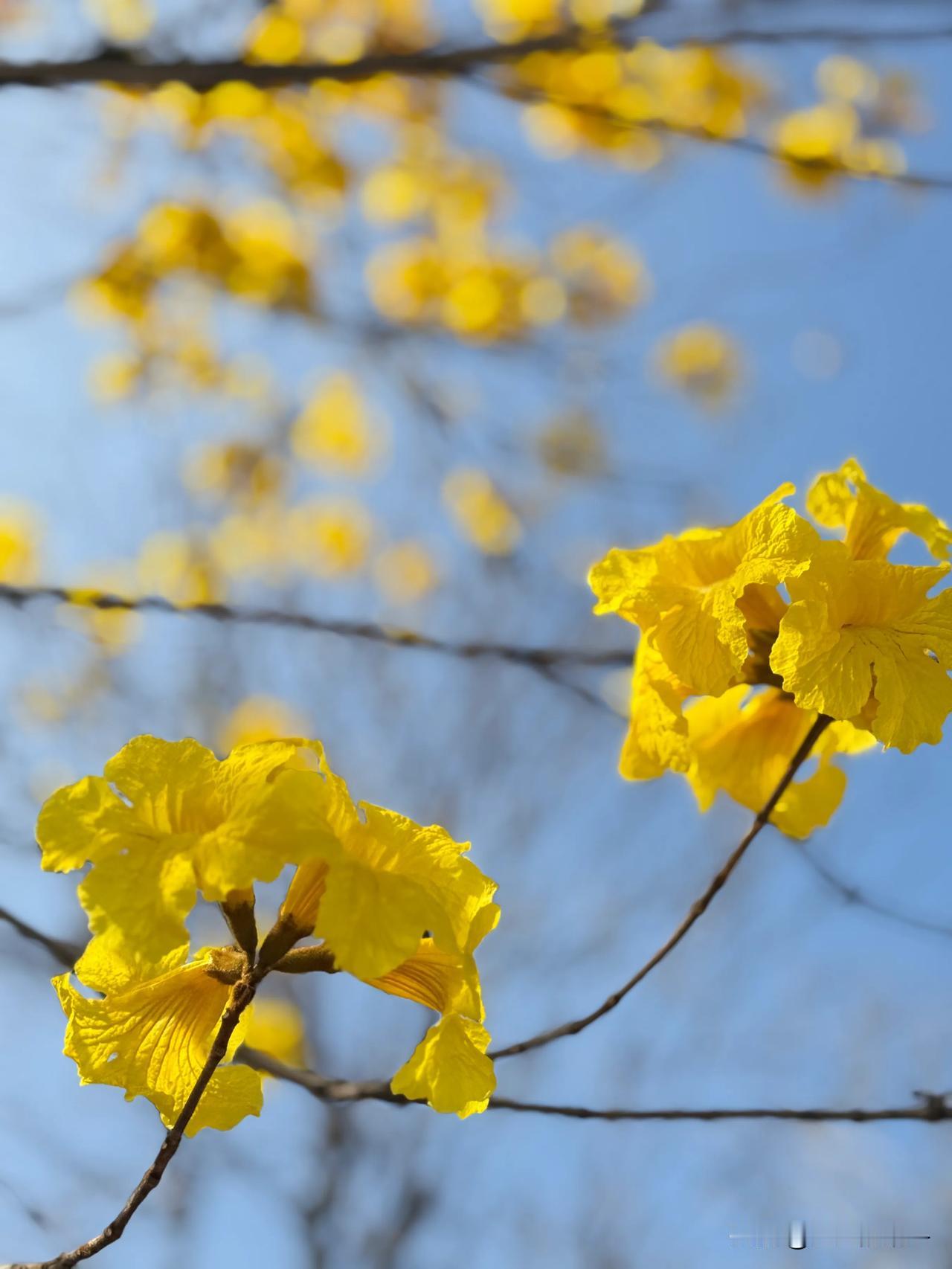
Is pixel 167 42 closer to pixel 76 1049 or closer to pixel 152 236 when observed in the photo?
pixel 76 1049

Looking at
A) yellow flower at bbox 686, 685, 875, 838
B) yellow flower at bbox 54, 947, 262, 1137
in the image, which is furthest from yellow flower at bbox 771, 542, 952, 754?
yellow flower at bbox 54, 947, 262, 1137

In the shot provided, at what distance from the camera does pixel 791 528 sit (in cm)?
103

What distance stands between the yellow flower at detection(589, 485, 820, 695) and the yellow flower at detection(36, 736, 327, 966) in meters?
0.45

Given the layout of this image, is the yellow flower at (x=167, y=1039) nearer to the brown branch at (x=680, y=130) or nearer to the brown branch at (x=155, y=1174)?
the brown branch at (x=155, y=1174)

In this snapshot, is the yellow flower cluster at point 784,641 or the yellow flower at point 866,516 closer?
the yellow flower cluster at point 784,641

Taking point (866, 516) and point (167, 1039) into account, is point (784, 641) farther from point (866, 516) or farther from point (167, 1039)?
point (167, 1039)

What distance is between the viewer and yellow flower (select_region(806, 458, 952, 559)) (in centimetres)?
124

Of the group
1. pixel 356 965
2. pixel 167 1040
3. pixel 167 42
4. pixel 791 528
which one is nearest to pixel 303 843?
pixel 356 965

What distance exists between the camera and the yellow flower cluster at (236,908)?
0.80 metres

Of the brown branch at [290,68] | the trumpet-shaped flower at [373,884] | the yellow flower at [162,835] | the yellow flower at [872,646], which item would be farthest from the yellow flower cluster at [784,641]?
the brown branch at [290,68]

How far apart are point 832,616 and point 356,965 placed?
63 cm

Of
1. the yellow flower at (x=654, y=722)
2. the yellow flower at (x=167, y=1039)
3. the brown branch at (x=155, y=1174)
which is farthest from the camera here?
the yellow flower at (x=654, y=722)

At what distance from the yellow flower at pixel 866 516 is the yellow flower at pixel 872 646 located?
18cm

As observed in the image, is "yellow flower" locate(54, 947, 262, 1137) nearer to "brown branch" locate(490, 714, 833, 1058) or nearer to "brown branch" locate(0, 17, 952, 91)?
"brown branch" locate(490, 714, 833, 1058)
